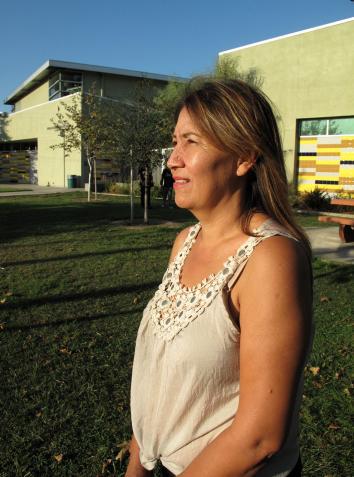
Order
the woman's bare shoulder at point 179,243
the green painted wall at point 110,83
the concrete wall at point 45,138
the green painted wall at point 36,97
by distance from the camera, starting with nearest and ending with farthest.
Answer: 1. the woman's bare shoulder at point 179,243
2. the concrete wall at point 45,138
3. the green painted wall at point 110,83
4. the green painted wall at point 36,97

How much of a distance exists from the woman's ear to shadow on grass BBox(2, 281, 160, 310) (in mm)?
5259

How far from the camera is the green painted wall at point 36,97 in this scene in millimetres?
40219

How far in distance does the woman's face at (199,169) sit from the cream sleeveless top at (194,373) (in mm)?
187

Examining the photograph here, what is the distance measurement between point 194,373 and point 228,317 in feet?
0.64

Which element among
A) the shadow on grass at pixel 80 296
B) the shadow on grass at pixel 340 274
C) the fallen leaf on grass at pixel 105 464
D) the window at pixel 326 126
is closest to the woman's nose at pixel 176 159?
the fallen leaf on grass at pixel 105 464

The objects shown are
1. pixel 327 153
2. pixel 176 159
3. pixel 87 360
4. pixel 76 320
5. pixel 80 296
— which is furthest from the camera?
pixel 327 153

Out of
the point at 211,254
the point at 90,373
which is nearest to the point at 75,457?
the point at 90,373

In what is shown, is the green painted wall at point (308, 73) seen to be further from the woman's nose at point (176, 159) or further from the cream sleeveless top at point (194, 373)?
the cream sleeveless top at point (194, 373)

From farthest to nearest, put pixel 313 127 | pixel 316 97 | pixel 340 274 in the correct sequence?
pixel 313 127 < pixel 316 97 < pixel 340 274

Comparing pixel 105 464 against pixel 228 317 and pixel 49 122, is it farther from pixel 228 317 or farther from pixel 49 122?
pixel 49 122

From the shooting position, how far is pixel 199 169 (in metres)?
1.43

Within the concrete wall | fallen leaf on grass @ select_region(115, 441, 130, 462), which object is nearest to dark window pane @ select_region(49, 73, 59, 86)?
the concrete wall

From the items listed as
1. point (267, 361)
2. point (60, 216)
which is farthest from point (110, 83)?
point (267, 361)

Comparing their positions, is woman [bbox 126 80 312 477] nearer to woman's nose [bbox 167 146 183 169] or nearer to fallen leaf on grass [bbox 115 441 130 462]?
woman's nose [bbox 167 146 183 169]
